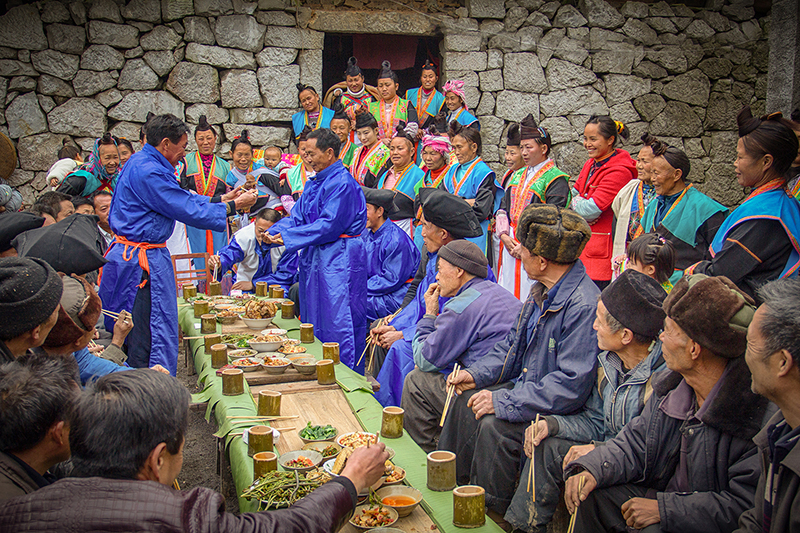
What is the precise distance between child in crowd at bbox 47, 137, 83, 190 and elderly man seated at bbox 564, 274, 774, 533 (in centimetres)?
733

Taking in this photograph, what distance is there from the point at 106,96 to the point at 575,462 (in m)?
→ 8.16

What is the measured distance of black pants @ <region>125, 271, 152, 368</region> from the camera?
4082mm

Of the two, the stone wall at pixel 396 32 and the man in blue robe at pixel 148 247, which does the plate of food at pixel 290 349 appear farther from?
the stone wall at pixel 396 32

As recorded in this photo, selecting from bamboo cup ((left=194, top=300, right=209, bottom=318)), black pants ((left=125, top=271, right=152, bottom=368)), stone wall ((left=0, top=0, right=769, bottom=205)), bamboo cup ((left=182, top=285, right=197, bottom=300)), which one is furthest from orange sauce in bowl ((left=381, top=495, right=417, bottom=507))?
stone wall ((left=0, top=0, right=769, bottom=205))

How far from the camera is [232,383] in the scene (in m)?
2.66

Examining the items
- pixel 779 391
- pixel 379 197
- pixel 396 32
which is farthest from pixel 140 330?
pixel 396 32

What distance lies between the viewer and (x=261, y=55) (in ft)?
27.6

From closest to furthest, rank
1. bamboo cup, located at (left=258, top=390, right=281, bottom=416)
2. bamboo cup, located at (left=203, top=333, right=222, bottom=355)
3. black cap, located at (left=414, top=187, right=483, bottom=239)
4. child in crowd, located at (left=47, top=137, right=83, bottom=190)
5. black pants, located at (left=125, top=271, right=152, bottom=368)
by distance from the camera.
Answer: bamboo cup, located at (left=258, top=390, right=281, bottom=416), bamboo cup, located at (left=203, top=333, right=222, bottom=355), black cap, located at (left=414, top=187, right=483, bottom=239), black pants, located at (left=125, top=271, right=152, bottom=368), child in crowd, located at (left=47, top=137, right=83, bottom=190)

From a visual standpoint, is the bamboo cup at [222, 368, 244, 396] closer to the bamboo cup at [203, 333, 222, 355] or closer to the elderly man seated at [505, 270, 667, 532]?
the bamboo cup at [203, 333, 222, 355]

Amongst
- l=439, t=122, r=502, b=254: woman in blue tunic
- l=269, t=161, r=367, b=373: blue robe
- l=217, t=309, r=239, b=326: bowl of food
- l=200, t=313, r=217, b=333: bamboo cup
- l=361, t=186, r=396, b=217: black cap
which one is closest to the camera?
l=200, t=313, r=217, b=333: bamboo cup

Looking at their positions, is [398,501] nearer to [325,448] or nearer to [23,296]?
[325,448]

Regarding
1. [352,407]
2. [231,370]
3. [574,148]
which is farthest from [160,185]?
[574,148]

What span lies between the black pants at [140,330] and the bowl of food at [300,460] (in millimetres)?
2511

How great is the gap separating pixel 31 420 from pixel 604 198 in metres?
4.78
